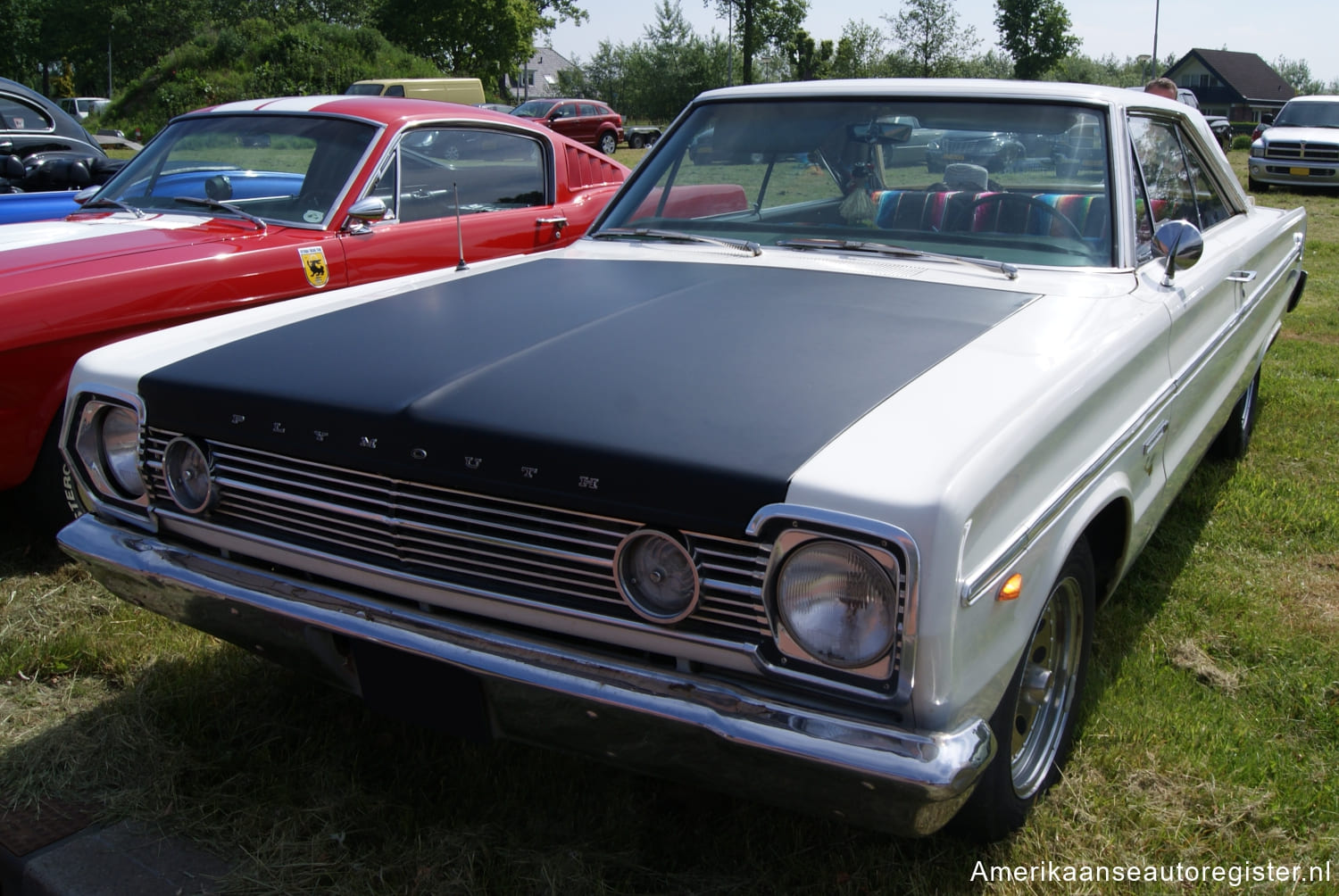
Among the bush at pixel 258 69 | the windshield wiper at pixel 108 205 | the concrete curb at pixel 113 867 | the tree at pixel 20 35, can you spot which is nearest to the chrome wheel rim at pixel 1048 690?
the concrete curb at pixel 113 867

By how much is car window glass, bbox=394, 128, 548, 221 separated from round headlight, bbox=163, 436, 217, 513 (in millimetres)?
2456

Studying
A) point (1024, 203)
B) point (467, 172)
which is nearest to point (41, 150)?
point (467, 172)

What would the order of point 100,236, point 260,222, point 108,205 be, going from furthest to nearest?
point 108,205, point 260,222, point 100,236

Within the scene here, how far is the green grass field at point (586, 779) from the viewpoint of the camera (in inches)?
86.0

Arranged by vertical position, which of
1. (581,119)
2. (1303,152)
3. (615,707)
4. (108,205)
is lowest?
(615,707)

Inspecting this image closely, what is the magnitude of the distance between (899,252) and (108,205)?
11.8 feet

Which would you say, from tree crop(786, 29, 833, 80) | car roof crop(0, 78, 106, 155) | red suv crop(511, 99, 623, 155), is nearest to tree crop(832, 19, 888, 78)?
tree crop(786, 29, 833, 80)

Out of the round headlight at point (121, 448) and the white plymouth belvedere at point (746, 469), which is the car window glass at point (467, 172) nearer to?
the white plymouth belvedere at point (746, 469)

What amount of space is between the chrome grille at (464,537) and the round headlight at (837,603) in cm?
5

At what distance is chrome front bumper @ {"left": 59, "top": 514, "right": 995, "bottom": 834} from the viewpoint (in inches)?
63.0

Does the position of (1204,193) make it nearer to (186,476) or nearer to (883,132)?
(883,132)

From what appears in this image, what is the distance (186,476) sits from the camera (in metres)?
2.29

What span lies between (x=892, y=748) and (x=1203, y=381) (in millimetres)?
2053

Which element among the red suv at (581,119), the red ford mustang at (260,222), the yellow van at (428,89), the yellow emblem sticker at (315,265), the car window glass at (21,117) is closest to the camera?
the red ford mustang at (260,222)
